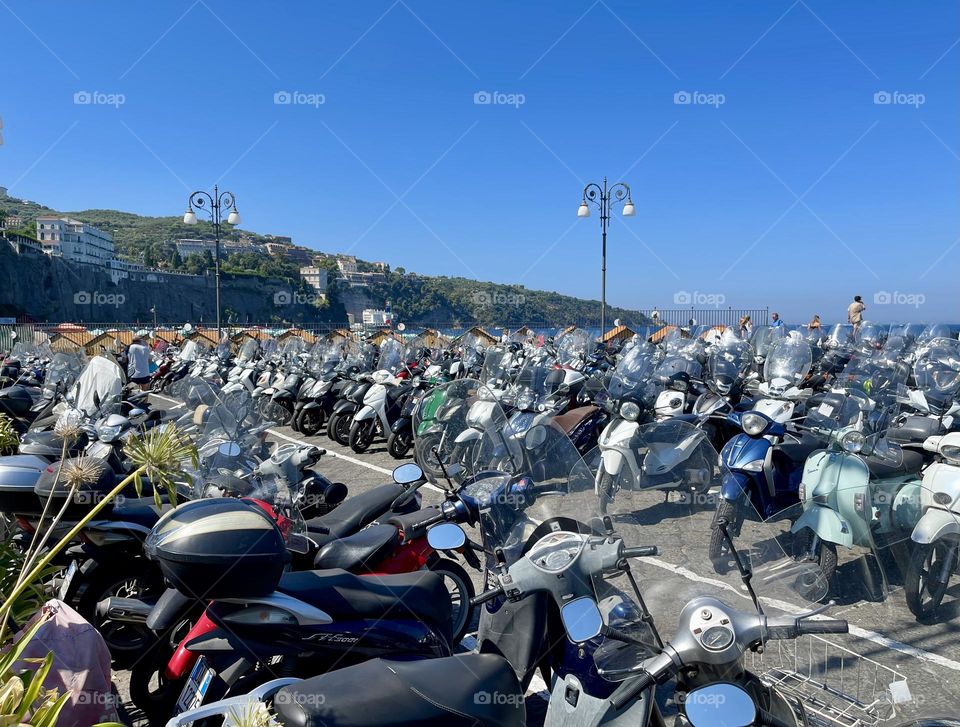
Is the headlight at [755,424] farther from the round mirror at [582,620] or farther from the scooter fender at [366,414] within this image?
the scooter fender at [366,414]

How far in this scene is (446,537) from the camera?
269 centimetres

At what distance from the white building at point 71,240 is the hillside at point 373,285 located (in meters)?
1.94

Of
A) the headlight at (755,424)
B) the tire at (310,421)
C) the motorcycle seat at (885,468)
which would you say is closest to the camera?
the motorcycle seat at (885,468)

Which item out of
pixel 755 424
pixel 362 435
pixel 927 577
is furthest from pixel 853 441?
pixel 362 435

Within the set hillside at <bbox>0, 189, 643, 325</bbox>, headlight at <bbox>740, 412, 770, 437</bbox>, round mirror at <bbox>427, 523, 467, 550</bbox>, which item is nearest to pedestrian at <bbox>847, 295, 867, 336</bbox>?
hillside at <bbox>0, 189, 643, 325</bbox>

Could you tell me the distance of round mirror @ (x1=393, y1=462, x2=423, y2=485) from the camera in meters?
3.85

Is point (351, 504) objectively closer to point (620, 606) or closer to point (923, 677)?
point (620, 606)

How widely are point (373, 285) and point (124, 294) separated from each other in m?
31.8

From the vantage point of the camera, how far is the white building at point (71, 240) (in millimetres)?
86306

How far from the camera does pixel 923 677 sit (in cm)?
187

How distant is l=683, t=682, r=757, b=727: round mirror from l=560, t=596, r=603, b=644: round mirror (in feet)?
1.13

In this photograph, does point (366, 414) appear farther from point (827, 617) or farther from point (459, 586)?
point (827, 617)

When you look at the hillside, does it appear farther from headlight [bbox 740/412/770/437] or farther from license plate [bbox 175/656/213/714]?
license plate [bbox 175/656/213/714]

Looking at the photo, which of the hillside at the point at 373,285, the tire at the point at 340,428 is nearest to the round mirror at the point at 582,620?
the tire at the point at 340,428
